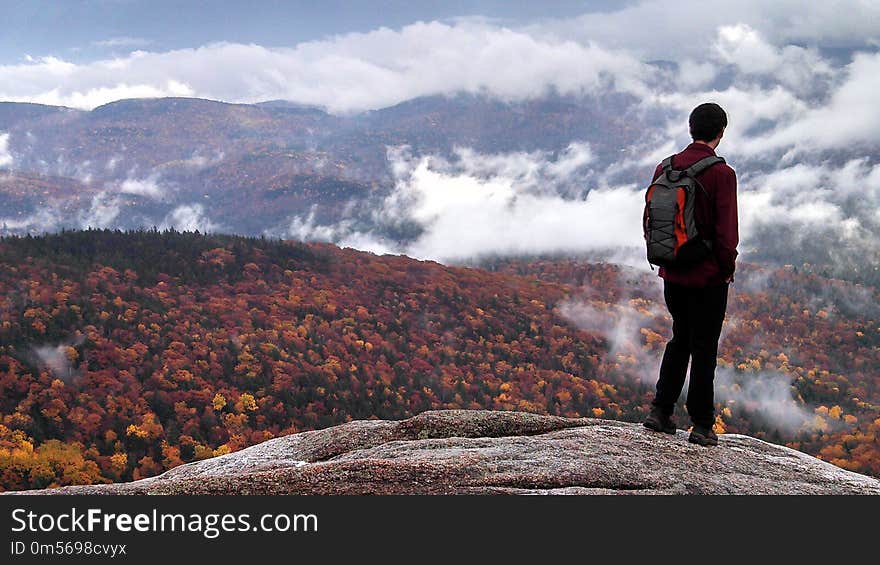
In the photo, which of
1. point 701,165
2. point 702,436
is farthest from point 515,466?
point 701,165

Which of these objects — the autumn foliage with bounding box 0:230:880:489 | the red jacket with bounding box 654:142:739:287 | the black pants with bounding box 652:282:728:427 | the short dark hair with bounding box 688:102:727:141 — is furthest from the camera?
the autumn foliage with bounding box 0:230:880:489

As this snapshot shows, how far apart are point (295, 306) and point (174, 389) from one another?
56.5 m

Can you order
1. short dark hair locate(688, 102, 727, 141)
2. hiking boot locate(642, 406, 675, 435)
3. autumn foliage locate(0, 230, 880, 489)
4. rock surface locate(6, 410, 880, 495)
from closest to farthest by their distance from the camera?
rock surface locate(6, 410, 880, 495) < short dark hair locate(688, 102, 727, 141) < hiking boot locate(642, 406, 675, 435) < autumn foliage locate(0, 230, 880, 489)

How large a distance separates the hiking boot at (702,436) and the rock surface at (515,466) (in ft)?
0.42

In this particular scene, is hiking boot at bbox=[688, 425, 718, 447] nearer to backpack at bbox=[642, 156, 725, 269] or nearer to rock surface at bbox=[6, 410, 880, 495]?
rock surface at bbox=[6, 410, 880, 495]

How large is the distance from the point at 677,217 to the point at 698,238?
0.36 meters

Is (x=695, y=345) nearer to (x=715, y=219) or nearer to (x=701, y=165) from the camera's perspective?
(x=715, y=219)

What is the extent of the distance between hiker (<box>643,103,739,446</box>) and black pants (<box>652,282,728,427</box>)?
0.04 feet

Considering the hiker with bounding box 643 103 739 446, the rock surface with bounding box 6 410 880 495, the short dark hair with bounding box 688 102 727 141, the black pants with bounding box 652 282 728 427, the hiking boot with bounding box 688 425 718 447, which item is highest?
the short dark hair with bounding box 688 102 727 141

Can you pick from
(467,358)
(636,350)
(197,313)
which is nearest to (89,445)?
(197,313)

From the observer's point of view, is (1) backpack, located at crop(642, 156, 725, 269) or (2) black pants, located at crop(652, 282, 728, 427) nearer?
(1) backpack, located at crop(642, 156, 725, 269)

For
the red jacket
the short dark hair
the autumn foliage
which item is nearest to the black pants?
the red jacket

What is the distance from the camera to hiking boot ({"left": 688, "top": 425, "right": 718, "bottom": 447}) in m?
9.31

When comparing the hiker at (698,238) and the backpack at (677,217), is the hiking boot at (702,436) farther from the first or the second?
the backpack at (677,217)
